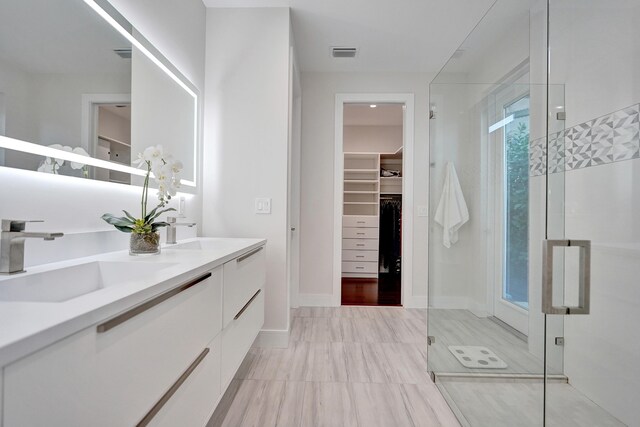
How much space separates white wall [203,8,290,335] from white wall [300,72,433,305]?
1084 millimetres

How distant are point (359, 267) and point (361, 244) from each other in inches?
15.1

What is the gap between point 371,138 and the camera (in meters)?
5.60

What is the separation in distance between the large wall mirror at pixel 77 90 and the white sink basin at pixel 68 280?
39 centimetres

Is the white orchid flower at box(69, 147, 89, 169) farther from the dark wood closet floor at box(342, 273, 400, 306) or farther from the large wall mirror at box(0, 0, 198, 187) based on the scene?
the dark wood closet floor at box(342, 273, 400, 306)

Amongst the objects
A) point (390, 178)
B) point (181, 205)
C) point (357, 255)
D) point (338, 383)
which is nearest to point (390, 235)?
point (357, 255)

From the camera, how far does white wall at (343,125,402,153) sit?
5586 mm

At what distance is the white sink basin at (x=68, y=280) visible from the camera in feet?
2.76

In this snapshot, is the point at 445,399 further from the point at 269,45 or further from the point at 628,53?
the point at 269,45

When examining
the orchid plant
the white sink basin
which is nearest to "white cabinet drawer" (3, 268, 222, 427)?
the white sink basin

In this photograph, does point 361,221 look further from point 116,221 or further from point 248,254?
point 116,221

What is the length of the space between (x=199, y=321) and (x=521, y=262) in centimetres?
136

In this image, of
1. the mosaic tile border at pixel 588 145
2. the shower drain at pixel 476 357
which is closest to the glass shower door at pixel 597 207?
the mosaic tile border at pixel 588 145

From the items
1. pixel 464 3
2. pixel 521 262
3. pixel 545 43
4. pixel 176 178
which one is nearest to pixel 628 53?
pixel 545 43

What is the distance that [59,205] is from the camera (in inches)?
46.5
